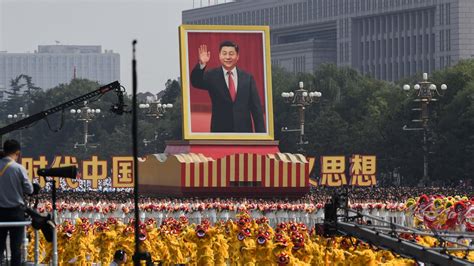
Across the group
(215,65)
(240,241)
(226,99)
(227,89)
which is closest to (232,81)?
(227,89)

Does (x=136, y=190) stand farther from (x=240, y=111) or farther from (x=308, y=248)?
(x=240, y=111)

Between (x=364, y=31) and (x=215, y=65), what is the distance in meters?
83.2

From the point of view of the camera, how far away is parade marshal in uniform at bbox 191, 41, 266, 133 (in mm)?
57781

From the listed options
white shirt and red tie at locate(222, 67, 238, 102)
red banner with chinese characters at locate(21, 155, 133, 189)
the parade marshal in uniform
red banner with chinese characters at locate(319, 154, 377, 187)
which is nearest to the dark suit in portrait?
the parade marshal in uniform

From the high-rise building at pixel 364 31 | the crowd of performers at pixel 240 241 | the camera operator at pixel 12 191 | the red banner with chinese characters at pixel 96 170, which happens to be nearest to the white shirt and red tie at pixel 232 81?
the red banner with chinese characters at pixel 96 170

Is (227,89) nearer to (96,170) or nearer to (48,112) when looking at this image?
(96,170)

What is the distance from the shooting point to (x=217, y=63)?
190 ft

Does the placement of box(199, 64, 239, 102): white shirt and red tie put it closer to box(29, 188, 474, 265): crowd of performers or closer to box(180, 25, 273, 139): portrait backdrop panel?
box(180, 25, 273, 139): portrait backdrop panel

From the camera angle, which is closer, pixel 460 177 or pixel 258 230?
pixel 258 230

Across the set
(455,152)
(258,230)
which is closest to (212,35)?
(455,152)

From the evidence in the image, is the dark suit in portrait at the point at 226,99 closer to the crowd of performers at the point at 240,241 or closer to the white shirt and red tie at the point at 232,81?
the white shirt and red tie at the point at 232,81

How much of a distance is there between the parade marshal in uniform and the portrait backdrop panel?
16 centimetres

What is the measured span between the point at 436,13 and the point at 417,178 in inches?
1796

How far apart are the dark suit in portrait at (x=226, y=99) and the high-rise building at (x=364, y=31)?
66.2 meters
